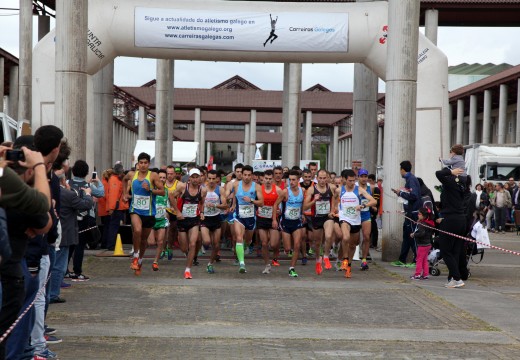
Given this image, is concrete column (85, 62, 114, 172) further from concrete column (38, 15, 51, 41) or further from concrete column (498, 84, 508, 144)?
concrete column (498, 84, 508, 144)

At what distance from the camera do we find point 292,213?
16469 millimetres

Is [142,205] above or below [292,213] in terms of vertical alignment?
above

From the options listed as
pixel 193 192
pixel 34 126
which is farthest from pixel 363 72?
pixel 193 192

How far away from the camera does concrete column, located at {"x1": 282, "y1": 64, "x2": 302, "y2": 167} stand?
1710 inches

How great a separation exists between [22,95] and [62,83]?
19250 mm

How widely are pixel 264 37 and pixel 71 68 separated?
5181mm

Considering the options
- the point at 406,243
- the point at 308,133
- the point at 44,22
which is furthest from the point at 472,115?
the point at 406,243

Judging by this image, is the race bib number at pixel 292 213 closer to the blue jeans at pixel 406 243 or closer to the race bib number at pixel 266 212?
the race bib number at pixel 266 212

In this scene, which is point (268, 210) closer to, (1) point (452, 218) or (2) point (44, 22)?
(1) point (452, 218)

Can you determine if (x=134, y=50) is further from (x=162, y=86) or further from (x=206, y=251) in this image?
(x=162, y=86)

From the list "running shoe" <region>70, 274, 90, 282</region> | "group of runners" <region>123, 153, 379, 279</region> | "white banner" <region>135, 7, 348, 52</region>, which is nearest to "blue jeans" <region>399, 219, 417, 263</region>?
"group of runners" <region>123, 153, 379, 279</region>

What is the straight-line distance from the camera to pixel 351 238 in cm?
1650

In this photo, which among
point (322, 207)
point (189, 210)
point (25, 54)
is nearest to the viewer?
point (189, 210)

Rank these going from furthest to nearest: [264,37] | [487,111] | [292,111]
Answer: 1. [487,111]
2. [292,111]
3. [264,37]
